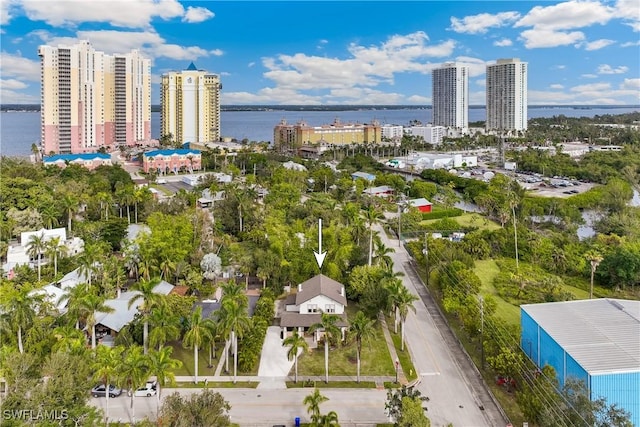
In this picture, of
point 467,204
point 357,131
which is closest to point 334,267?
point 467,204

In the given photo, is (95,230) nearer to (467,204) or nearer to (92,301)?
(92,301)

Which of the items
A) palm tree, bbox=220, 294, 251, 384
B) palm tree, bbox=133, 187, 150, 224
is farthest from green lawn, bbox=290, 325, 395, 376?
palm tree, bbox=133, 187, 150, 224

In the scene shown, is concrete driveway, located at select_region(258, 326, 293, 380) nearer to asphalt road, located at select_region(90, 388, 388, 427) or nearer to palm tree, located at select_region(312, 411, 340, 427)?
asphalt road, located at select_region(90, 388, 388, 427)

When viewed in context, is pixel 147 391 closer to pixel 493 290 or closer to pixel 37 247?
pixel 37 247

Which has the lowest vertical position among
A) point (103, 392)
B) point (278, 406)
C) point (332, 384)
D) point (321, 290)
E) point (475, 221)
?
point (278, 406)

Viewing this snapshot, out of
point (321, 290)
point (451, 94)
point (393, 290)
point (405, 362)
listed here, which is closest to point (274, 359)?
point (321, 290)

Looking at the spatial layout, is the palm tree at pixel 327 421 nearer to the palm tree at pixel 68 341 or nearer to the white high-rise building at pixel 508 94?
the palm tree at pixel 68 341
